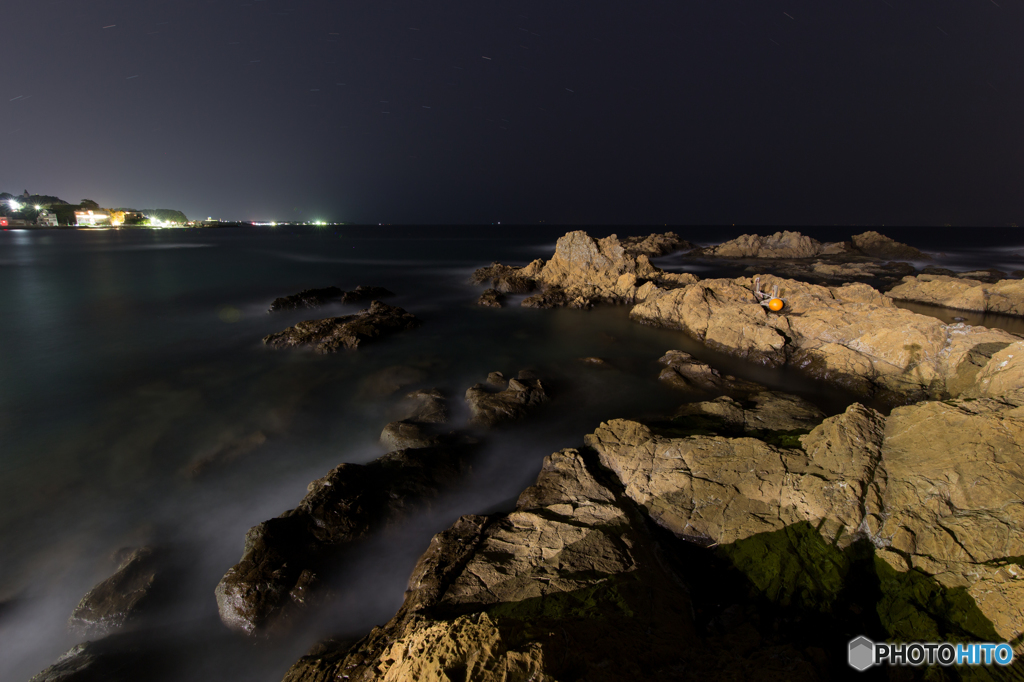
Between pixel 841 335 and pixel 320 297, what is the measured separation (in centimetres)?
2172

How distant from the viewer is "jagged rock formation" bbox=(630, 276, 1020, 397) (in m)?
9.35

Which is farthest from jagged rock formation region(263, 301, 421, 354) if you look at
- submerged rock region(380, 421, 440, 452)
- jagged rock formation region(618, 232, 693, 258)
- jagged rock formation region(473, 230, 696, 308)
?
jagged rock formation region(618, 232, 693, 258)

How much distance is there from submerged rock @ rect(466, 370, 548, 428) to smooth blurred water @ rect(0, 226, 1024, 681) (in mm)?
363

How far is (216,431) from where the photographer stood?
8562mm

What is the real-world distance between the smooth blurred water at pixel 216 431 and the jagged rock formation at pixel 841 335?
96 cm

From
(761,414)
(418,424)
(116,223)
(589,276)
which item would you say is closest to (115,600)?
(418,424)

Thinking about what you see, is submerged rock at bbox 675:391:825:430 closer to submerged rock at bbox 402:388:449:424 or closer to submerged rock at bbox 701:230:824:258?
submerged rock at bbox 402:388:449:424

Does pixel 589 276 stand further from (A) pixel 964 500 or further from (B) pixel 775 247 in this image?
(B) pixel 775 247

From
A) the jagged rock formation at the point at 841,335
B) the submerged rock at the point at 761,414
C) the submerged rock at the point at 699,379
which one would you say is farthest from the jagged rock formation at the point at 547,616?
the jagged rock formation at the point at 841,335

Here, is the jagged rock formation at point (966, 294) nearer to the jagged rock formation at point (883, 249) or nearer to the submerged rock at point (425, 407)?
the submerged rock at point (425, 407)

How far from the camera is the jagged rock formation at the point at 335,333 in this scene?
44.4 feet

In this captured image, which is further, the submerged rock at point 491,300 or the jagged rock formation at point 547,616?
the submerged rock at point 491,300

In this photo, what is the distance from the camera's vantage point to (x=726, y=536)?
4680 millimetres

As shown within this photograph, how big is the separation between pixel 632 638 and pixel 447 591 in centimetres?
179
